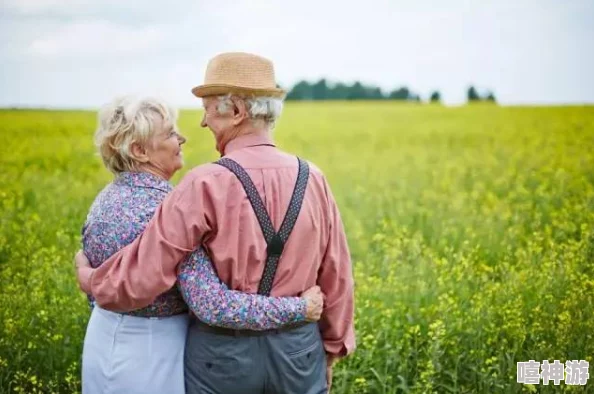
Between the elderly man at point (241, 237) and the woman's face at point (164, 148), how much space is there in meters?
0.15

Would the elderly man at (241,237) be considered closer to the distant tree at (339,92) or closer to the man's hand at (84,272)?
the man's hand at (84,272)

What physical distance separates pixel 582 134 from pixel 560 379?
608cm

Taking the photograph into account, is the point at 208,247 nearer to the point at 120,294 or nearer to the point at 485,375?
the point at 120,294

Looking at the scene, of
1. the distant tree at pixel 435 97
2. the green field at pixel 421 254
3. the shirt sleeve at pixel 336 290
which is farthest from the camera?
the distant tree at pixel 435 97

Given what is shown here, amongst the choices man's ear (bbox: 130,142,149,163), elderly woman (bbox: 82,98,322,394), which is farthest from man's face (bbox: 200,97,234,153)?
man's ear (bbox: 130,142,149,163)

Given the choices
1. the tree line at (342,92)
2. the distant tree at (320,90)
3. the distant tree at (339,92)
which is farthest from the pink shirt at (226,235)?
the distant tree at (320,90)

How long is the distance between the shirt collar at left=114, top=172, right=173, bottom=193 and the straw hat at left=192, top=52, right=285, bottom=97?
0.33 m

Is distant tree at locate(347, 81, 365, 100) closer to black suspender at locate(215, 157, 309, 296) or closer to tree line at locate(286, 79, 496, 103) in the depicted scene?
tree line at locate(286, 79, 496, 103)

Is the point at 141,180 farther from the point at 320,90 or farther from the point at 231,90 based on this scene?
the point at 320,90

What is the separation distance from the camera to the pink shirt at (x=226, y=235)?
220 cm

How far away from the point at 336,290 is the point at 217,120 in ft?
2.43

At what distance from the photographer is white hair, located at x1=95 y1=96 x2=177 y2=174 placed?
2379 mm

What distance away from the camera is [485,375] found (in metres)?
3.61

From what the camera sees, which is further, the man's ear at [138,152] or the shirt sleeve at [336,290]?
the shirt sleeve at [336,290]
